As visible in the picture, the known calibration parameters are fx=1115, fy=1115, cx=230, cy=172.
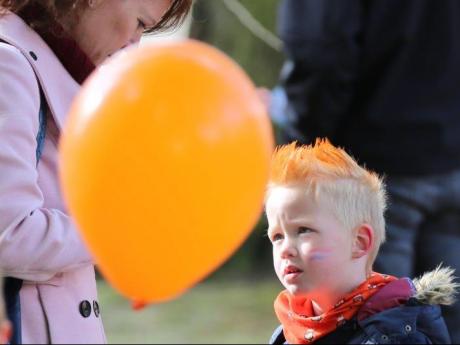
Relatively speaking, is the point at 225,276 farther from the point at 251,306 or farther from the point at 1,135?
the point at 1,135

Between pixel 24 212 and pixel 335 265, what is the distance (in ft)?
2.09

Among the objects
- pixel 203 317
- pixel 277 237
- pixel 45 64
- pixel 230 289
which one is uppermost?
pixel 45 64

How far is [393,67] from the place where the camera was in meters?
3.86

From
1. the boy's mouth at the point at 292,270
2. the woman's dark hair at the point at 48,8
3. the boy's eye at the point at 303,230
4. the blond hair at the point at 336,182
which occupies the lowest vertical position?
the boy's mouth at the point at 292,270

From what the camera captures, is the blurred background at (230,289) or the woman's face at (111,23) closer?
the woman's face at (111,23)

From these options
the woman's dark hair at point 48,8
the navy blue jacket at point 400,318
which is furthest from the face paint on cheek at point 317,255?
the woman's dark hair at point 48,8

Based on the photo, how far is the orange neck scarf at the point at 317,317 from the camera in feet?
7.29

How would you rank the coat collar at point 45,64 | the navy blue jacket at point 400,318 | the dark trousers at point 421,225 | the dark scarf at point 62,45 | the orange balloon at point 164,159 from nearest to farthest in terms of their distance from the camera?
1. the orange balloon at point 164,159
2. the navy blue jacket at point 400,318
3. the coat collar at point 45,64
4. the dark scarf at point 62,45
5. the dark trousers at point 421,225

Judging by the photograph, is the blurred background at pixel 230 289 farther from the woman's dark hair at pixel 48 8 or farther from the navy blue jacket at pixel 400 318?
the navy blue jacket at pixel 400 318

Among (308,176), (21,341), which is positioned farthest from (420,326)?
(21,341)

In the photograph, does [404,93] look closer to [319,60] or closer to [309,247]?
[319,60]

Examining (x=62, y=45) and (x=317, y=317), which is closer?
(x=317, y=317)

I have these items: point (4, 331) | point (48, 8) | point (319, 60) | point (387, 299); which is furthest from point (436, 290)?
point (319, 60)

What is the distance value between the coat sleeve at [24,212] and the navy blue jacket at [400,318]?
558 mm
